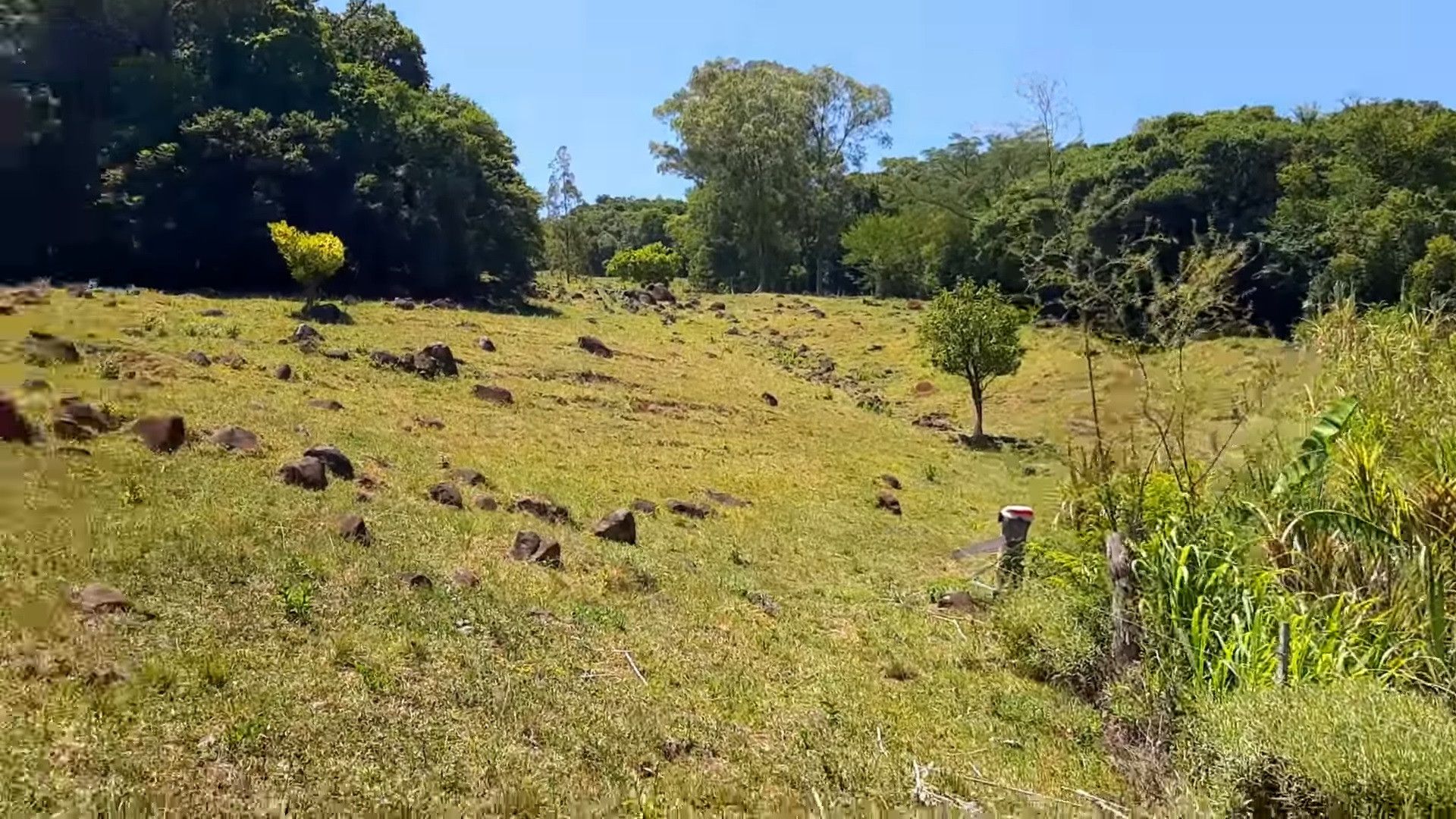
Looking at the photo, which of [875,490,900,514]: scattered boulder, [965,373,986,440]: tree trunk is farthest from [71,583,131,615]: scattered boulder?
[965,373,986,440]: tree trunk

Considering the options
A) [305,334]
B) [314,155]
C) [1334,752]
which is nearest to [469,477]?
[305,334]

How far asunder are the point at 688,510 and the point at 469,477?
10.4 ft

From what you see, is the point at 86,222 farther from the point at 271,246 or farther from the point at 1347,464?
the point at 271,246

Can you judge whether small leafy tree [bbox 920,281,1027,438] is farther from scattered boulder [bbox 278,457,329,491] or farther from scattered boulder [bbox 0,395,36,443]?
scattered boulder [bbox 0,395,36,443]

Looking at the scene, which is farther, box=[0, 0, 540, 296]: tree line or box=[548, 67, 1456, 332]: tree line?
box=[548, 67, 1456, 332]: tree line

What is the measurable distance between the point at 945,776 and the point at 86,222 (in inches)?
220

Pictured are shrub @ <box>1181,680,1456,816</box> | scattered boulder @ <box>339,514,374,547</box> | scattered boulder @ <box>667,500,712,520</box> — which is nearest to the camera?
shrub @ <box>1181,680,1456,816</box>

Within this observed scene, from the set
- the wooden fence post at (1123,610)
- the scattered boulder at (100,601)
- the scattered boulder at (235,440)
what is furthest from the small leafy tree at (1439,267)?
the scattered boulder at (100,601)

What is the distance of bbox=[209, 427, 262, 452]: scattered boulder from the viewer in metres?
12.2

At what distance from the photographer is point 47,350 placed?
2.04m

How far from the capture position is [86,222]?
2.29 m

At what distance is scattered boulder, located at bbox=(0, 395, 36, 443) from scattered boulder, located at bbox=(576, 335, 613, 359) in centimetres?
2680

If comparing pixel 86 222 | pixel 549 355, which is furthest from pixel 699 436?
pixel 86 222

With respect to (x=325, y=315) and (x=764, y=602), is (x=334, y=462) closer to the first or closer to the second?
(x=764, y=602)
